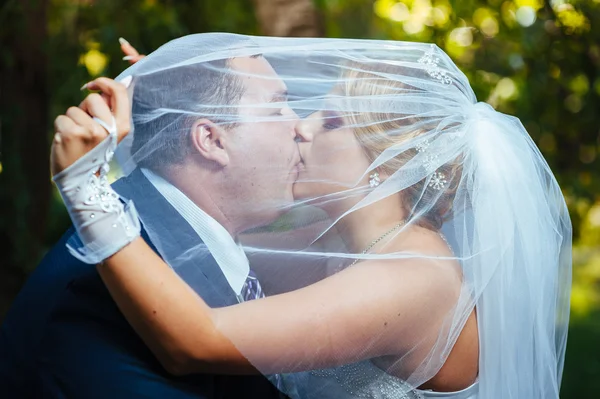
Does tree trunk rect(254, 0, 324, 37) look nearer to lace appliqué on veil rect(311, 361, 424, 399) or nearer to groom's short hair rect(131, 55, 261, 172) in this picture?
A: groom's short hair rect(131, 55, 261, 172)

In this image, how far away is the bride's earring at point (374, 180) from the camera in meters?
2.30

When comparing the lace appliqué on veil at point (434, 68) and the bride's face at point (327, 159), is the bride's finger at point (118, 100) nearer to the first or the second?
the bride's face at point (327, 159)

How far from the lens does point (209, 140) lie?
86.4 inches

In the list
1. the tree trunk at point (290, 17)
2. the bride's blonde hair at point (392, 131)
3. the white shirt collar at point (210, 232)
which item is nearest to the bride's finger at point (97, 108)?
the white shirt collar at point (210, 232)

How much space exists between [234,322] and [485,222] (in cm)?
85

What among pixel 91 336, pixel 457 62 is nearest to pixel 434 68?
pixel 91 336

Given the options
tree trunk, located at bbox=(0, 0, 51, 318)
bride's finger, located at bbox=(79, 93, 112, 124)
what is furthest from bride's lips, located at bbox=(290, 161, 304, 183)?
tree trunk, located at bbox=(0, 0, 51, 318)

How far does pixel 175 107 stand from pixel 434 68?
789 mm

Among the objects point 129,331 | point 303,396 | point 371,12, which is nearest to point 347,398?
point 303,396

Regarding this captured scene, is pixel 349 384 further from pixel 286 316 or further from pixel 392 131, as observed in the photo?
pixel 392 131

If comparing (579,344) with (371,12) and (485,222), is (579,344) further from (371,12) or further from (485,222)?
(485,222)

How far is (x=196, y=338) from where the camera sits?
6.08 feet

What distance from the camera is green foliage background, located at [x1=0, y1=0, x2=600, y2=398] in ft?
13.6

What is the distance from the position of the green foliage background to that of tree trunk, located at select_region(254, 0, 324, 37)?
29cm
